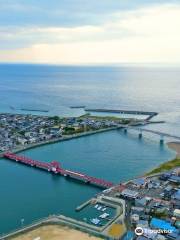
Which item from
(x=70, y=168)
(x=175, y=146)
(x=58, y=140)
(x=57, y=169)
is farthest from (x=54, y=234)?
Result: (x=175, y=146)

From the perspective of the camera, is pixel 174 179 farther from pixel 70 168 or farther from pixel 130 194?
pixel 70 168

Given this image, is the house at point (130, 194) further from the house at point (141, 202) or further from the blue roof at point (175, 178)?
the blue roof at point (175, 178)

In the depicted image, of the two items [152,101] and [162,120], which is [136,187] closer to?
[162,120]

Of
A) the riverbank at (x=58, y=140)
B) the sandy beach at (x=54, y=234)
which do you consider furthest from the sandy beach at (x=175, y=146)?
the sandy beach at (x=54, y=234)

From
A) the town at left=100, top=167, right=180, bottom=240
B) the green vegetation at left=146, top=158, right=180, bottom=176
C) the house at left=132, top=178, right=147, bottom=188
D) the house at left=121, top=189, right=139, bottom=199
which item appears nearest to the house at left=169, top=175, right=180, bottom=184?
the town at left=100, top=167, right=180, bottom=240

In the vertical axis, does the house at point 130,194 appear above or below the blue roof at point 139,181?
below

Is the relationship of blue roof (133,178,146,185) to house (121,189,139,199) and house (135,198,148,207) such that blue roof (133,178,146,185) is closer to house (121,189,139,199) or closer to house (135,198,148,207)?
house (121,189,139,199)

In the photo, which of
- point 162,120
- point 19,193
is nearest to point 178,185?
point 19,193
